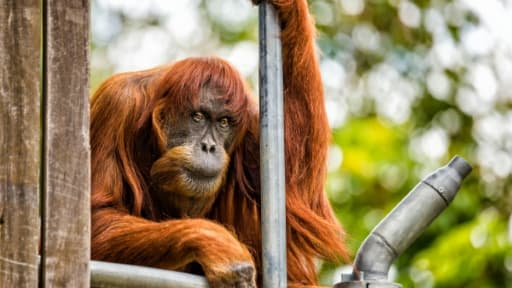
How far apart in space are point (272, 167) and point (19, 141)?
0.77m


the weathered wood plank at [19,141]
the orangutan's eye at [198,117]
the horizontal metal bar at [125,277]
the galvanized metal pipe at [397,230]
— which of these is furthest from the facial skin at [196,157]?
the weathered wood plank at [19,141]

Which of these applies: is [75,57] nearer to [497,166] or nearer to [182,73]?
[182,73]

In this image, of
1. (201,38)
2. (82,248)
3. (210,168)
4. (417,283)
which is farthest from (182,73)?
(201,38)

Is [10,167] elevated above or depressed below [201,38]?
below

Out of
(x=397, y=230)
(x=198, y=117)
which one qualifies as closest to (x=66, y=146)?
(x=397, y=230)

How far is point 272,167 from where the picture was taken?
3412 mm

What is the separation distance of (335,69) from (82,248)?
7364 millimetres

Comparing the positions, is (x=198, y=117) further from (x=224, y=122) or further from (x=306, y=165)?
(x=306, y=165)

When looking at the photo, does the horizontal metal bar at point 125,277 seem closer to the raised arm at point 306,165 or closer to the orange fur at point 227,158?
the orange fur at point 227,158

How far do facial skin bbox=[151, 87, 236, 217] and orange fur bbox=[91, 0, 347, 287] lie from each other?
0.01m

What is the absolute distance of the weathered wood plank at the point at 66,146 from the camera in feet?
9.89

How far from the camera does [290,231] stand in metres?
4.81

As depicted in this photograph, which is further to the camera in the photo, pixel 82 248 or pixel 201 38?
pixel 201 38

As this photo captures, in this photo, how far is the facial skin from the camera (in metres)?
4.63
